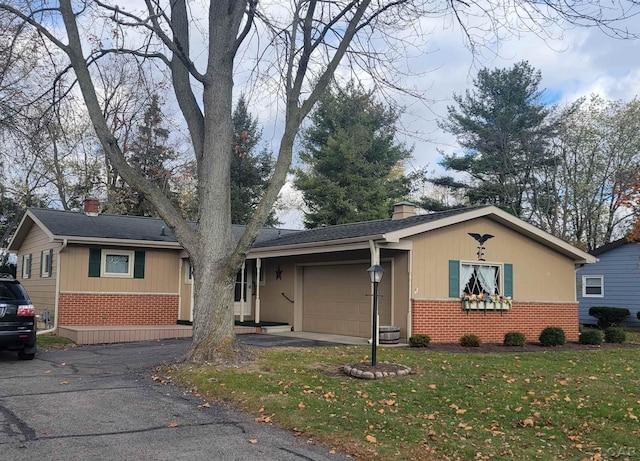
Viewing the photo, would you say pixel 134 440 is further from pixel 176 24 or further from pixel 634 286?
pixel 634 286

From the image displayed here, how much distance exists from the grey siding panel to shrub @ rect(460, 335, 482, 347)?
13.2m

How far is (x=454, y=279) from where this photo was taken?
14.6m

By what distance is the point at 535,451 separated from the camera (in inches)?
213

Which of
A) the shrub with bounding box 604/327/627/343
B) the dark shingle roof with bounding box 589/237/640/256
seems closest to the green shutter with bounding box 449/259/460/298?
the shrub with bounding box 604/327/627/343

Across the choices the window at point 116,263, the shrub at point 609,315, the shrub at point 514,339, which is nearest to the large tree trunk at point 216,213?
the shrub at point 514,339

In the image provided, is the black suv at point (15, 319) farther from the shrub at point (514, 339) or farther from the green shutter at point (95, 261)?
the shrub at point (514, 339)

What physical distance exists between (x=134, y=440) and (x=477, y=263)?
1117 cm

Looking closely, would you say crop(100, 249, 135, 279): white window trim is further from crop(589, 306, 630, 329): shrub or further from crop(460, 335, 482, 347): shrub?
crop(589, 306, 630, 329): shrub

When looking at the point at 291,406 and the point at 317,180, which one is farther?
the point at 317,180

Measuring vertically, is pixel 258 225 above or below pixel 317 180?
below

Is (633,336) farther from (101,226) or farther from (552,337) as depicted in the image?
(101,226)

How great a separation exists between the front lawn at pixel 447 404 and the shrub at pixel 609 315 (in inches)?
565

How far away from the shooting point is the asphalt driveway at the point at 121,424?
207 inches

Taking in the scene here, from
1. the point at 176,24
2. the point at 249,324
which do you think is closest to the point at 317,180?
the point at 249,324
